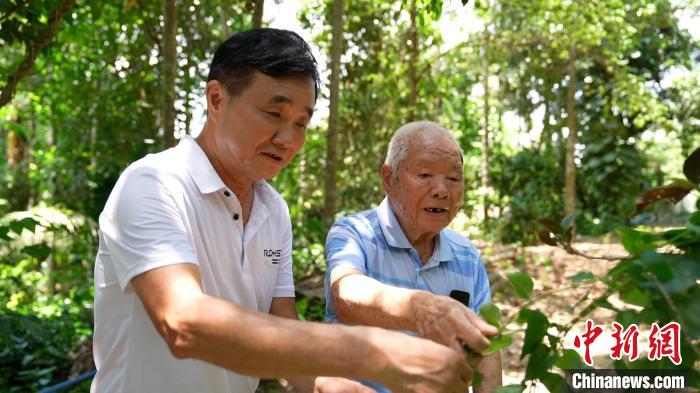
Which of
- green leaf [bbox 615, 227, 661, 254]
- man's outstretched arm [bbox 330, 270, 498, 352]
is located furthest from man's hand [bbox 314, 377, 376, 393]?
green leaf [bbox 615, 227, 661, 254]

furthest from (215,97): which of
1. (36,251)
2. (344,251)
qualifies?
(36,251)

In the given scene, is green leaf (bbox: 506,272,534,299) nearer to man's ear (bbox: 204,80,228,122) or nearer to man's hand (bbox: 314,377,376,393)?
man's hand (bbox: 314,377,376,393)

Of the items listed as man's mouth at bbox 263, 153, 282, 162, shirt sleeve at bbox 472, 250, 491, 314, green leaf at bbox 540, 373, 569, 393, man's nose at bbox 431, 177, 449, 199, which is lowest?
shirt sleeve at bbox 472, 250, 491, 314

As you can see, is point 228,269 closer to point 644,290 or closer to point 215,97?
point 215,97

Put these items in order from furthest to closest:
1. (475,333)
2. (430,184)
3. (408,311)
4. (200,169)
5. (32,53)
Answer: (32,53)
(430,184)
(200,169)
(408,311)
(475,333)

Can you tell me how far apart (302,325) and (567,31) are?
8648 millimetres

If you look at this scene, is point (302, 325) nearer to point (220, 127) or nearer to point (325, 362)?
point (325, 362)

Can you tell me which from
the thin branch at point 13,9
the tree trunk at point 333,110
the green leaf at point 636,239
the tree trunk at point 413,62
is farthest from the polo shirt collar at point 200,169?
the tree trunk at point 413,62

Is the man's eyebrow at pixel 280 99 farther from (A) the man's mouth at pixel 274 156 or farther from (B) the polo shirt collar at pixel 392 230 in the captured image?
(B) the polo shirt collar at pixel 392 230

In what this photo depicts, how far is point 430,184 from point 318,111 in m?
5.20

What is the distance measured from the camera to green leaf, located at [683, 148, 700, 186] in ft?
2.90

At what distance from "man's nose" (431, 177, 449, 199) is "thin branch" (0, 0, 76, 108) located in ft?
7.28

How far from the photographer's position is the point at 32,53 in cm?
311

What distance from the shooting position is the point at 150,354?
131cm
